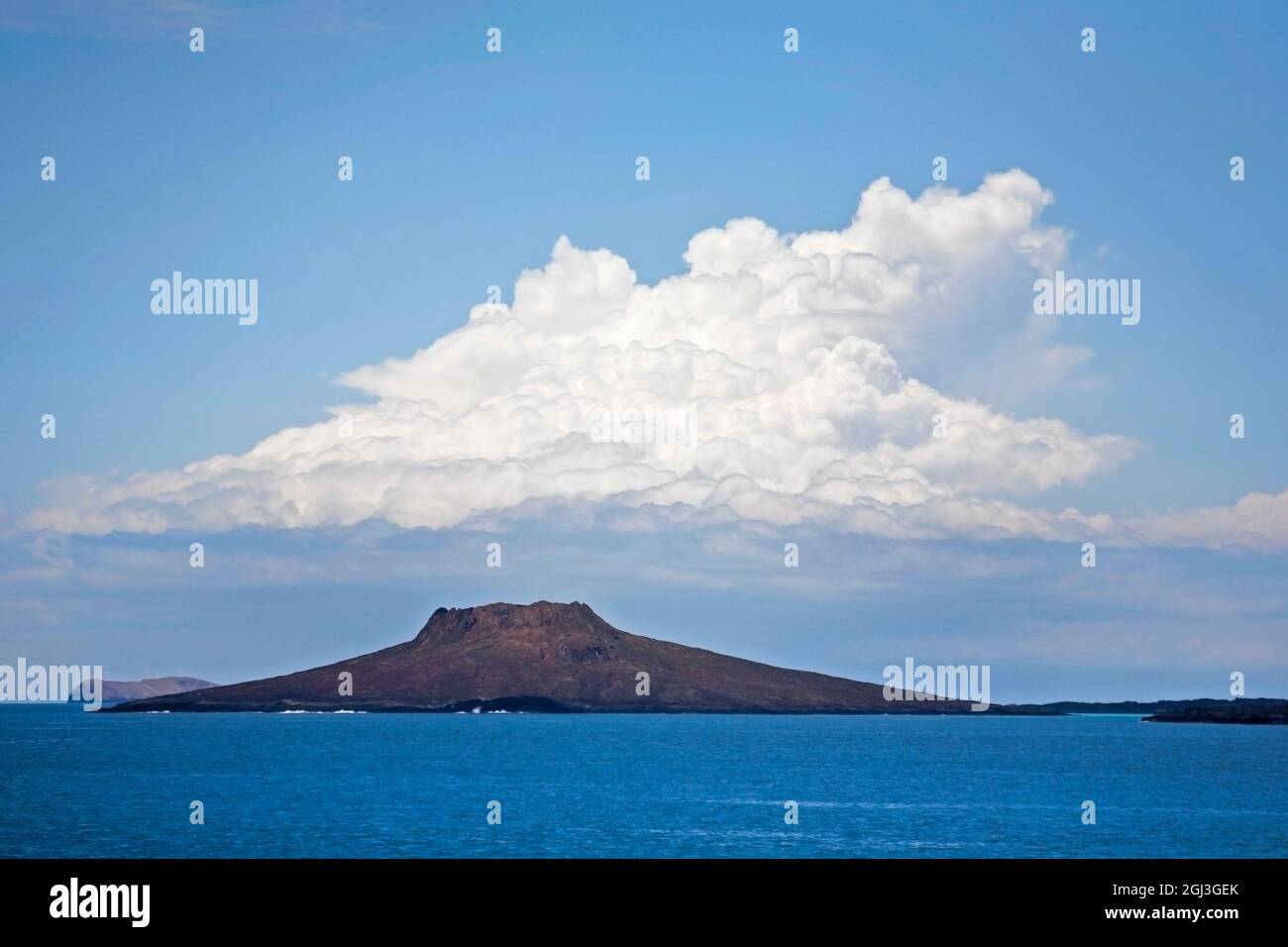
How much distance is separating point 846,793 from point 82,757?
107960 millimetres

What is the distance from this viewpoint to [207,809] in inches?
4109

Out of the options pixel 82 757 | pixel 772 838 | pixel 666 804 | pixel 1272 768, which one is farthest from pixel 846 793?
pixel 82 757

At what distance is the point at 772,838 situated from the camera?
85312 millimetres
